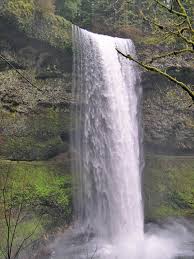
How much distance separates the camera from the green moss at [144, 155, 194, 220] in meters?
18.9

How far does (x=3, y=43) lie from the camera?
54.9 feet

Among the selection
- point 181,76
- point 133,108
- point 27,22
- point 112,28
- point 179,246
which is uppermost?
point 112,28

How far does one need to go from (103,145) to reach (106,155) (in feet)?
1.75

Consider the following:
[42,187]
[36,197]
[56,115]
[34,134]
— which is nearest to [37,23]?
[56,115]

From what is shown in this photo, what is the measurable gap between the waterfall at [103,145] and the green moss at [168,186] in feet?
3.84

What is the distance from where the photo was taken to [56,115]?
18.4m

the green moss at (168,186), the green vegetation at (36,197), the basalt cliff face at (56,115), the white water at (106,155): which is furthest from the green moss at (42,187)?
the green moss at (168,186)

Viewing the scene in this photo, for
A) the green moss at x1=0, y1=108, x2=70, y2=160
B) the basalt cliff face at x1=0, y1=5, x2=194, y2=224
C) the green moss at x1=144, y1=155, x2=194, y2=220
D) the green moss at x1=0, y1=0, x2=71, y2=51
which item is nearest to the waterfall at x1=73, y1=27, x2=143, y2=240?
the green moss at x1=0, y1=0, x2=71, y2=51

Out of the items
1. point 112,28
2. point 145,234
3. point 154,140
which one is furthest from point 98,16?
Result: point 145,234

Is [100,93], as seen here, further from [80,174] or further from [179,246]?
[179,246]

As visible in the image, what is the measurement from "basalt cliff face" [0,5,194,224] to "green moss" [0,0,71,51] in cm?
4

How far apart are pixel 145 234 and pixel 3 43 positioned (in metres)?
11.3

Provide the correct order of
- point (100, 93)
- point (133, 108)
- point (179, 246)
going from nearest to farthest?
point (179, 246), point (100, 93), point (133, 108)

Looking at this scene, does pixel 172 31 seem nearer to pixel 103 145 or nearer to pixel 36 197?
pixel 36 197
